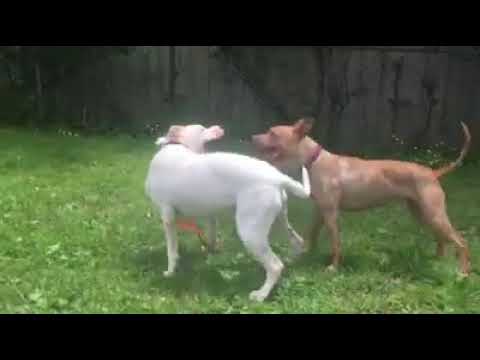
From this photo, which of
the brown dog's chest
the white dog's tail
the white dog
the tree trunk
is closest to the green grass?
the white dog

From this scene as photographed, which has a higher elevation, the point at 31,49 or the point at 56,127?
the point at 31,49

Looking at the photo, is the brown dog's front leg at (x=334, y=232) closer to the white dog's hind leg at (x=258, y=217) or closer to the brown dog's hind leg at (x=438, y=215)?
the brown dog's hind leg at (x=438, y=215)

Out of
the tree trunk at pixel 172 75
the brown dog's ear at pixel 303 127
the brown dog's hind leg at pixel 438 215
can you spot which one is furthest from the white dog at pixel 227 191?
the tree trunk at pixel 172 75

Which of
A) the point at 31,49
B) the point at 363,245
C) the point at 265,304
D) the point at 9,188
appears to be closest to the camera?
the point at 265,304

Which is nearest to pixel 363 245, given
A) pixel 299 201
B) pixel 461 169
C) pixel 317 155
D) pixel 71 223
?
pixel 317 155

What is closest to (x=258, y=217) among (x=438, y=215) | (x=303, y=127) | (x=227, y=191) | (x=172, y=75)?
(x=227, y=191)

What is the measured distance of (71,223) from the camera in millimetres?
6191

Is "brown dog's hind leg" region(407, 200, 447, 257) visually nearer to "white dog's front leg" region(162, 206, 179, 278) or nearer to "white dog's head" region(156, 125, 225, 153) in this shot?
"white dog's head" region(156, 125, 225, 153)

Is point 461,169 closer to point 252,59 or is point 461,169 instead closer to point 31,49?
point 252,59

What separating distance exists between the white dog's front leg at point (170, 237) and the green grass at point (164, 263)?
0.09 m

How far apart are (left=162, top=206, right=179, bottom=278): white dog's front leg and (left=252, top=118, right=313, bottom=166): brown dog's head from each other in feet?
2.99

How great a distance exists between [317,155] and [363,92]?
5.55 meters

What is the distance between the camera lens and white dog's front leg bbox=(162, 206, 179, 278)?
500cm

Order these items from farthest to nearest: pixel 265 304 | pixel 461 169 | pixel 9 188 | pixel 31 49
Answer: pixel 31 49 → pixel 461 169 → pixel 9 188 → pixel 265 304
